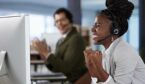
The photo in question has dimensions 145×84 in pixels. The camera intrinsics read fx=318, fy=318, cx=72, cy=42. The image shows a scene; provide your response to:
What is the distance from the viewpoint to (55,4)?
9.13 metres

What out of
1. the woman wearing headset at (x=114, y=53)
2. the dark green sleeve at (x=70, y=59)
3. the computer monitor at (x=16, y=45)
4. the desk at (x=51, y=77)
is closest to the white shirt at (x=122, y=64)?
the woman wearing headset at (x=114, y=53)

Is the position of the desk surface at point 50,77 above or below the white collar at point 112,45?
below

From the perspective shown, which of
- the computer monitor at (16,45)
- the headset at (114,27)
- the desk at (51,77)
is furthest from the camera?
the desk at (51,77)

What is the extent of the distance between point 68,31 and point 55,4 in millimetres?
6287

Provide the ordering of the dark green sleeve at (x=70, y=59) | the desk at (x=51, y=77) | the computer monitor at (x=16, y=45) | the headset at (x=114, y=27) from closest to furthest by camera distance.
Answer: the computer monitor at (x=16, y=45)
the headset at (x=114, y=27)
the dark green sleeve at (x=70, y=59)
the desk at (x=51, y=77)

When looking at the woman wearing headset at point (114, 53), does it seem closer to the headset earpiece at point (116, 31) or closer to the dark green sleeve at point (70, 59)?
the headset earpiece at point (116, 31)

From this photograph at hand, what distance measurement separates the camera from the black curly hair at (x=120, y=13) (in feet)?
4.72

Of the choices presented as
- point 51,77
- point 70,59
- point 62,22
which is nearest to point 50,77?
point 51,77

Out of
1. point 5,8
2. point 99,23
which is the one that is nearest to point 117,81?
point 99,23

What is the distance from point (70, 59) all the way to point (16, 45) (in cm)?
146

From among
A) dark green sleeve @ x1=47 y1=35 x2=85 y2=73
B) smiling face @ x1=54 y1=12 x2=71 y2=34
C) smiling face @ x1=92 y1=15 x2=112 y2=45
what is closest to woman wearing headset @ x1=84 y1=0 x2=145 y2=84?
smiling face @ x1=92 y1=15 x2=112 y2=45

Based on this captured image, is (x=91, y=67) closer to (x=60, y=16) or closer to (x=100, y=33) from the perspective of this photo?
(x=100, y=33)

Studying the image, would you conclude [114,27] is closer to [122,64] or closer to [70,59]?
[122,64]

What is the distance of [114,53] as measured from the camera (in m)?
1.40
